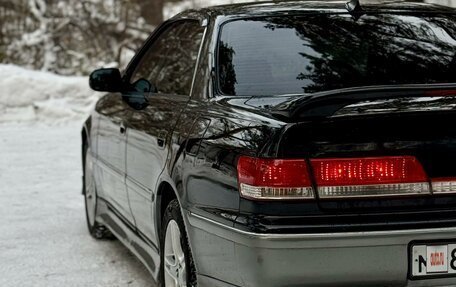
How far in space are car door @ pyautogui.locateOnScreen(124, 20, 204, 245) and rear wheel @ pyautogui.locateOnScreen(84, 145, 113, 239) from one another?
1.28 metres

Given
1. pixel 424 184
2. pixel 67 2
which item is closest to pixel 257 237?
pixel 424 184

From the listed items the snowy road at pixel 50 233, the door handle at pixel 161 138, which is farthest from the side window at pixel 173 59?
the snowy road at pixel 50 233

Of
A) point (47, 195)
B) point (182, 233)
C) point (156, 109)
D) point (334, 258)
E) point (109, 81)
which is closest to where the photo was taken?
point (334, 258)

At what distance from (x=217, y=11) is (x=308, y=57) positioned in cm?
75

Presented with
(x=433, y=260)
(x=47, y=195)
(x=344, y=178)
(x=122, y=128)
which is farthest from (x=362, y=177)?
(x=47, y=195)

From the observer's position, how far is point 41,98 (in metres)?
15.5

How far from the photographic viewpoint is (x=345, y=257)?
3555mm

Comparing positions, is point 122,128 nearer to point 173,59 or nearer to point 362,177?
point 173,59

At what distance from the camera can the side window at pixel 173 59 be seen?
16.9 ft

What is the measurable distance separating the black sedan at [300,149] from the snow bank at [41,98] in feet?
32.1

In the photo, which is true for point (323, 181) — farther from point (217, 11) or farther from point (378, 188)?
point (217, 11)

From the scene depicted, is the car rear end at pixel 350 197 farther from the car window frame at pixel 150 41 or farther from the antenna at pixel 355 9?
the car window frame at pixel 150 41

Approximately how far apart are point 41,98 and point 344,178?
40.6 feet

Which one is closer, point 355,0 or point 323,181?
point 323,181
